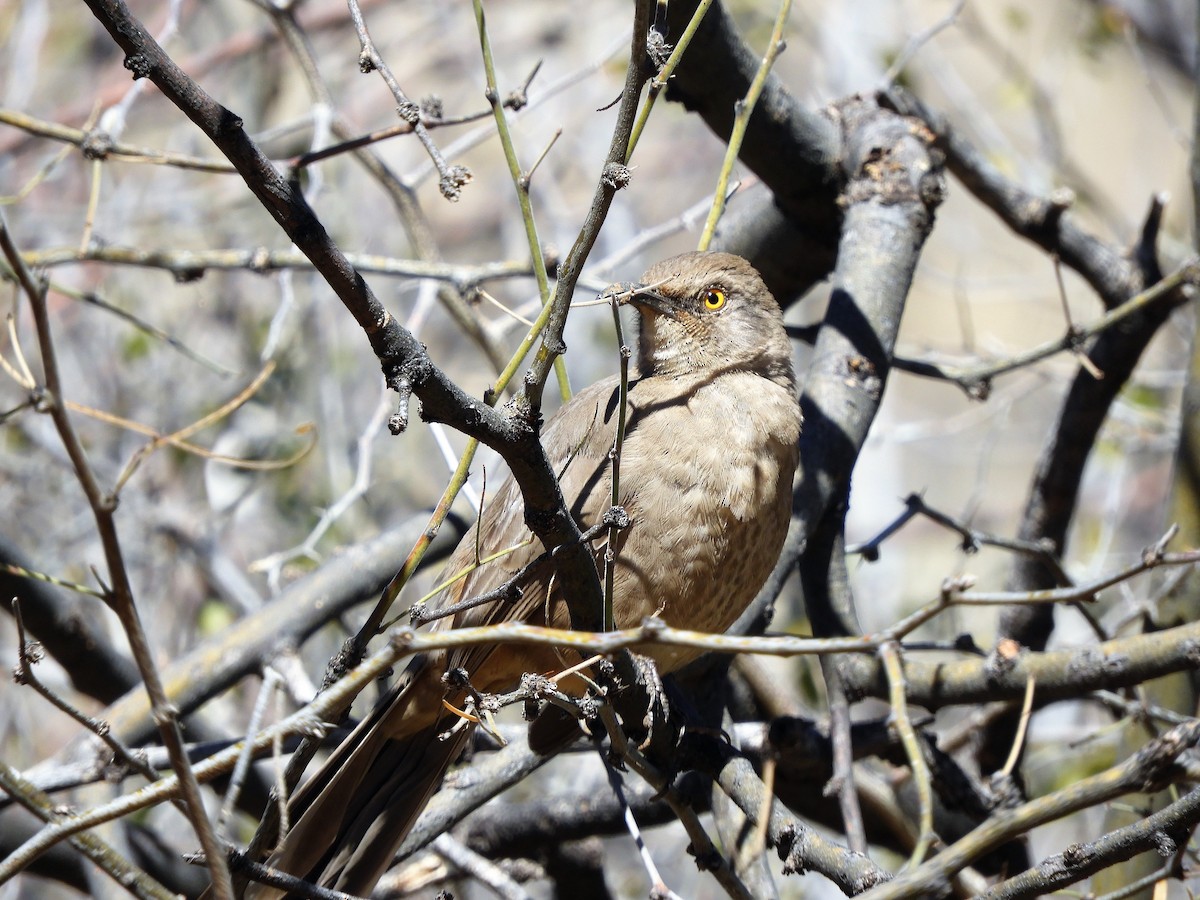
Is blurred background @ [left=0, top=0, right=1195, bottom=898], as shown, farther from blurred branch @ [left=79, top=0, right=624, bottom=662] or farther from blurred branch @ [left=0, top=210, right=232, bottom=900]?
blurred branch @ [left=0, top=210, right=232, bottom=900]

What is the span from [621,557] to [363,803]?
99 centimetres

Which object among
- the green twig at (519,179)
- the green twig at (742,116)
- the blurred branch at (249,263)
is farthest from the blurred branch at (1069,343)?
the green twig at (519,179)

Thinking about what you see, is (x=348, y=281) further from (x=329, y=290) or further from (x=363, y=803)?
(x=329, y=290)

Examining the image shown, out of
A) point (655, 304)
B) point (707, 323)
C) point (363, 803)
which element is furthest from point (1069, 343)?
point (363, 803)

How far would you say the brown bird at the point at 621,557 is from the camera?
2977 mm

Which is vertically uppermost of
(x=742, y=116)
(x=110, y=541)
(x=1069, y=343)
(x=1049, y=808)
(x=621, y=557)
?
(x=742, y=116)

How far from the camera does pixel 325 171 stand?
7297mm

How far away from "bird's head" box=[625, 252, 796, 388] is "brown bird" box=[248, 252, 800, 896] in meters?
0.07

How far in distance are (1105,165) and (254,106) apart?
1603 centimetres

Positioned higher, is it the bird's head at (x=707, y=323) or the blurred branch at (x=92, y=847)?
the bird's head at (x=707, y=323)

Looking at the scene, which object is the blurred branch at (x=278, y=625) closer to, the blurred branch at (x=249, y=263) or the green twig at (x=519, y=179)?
the blurred branch at (x=249, y=263)

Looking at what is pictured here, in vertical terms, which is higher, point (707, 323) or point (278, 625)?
point (707, 323)

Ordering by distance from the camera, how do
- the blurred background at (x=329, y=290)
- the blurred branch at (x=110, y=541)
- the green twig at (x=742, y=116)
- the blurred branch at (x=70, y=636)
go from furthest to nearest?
the blurred background at (x=329, y=290)
the blurred branch at (x=70, y=636)
the green twig at (x=742, y=116)
the blurred branch at (x=110, y=541)

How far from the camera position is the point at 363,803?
3.12m
